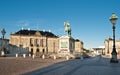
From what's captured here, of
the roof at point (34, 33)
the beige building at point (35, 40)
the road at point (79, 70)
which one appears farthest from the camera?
the roof at point (34, 33)

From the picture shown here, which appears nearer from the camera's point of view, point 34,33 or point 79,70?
point 79,70

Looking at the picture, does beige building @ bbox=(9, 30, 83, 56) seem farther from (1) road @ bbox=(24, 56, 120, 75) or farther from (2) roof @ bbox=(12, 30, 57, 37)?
(1) road @ bbox=(24, 56, 120, 75)

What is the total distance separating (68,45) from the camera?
66562mm

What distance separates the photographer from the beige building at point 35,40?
122 meters

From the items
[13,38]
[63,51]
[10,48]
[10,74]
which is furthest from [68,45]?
[13,38]

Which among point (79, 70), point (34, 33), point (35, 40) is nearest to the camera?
point (79, 70)

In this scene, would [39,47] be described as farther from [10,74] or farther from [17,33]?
[10,74]

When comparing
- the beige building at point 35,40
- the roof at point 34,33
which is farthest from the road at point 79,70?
the roof at point 34,33

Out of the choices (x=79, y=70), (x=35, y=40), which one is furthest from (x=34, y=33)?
(x=79, y=70)

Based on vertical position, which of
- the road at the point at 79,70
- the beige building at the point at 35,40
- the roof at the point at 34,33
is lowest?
the road at the point at 79,70

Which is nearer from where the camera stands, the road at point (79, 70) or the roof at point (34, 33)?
the road at point (79, 70)

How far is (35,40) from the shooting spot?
415 feet

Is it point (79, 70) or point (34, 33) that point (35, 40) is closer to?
point (34, 33)

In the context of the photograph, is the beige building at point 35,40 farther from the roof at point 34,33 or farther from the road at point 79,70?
the road at point 79,70
